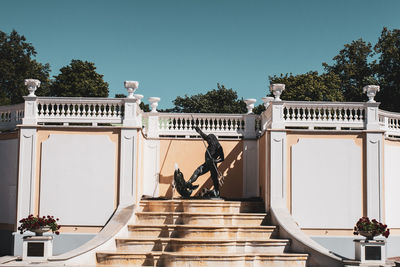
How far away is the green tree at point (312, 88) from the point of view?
24.4 meters

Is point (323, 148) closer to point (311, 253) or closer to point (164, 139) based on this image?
point (311, 253)

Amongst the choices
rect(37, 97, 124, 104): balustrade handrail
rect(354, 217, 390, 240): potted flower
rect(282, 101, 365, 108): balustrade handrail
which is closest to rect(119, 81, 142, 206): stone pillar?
rect(37, 97, 124, 104): balustrade handrail

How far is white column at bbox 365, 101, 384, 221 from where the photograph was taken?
42.1ft

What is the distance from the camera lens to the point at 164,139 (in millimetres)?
15117

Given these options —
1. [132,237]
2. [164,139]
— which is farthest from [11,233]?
[164,139]

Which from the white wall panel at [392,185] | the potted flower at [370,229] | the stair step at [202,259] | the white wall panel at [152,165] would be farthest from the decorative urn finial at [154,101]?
the potted flower at [370,229]

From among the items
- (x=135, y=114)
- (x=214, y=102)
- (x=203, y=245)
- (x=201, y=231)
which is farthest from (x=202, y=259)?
(x=214, y=102)

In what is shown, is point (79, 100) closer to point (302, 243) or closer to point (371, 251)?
point (302, 243)

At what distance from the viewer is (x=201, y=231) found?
1143 centimetres

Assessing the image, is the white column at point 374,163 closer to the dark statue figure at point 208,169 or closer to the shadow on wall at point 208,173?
the shadow on wall at point 208,173

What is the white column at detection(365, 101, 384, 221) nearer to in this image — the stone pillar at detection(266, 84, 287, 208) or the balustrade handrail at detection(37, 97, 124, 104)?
the stone pillar at detection(266, 84, 287, 208)

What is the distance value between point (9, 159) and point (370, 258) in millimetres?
9534

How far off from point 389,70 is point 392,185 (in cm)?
1481

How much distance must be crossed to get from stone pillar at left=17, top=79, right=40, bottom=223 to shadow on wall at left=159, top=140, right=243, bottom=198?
377 cm
